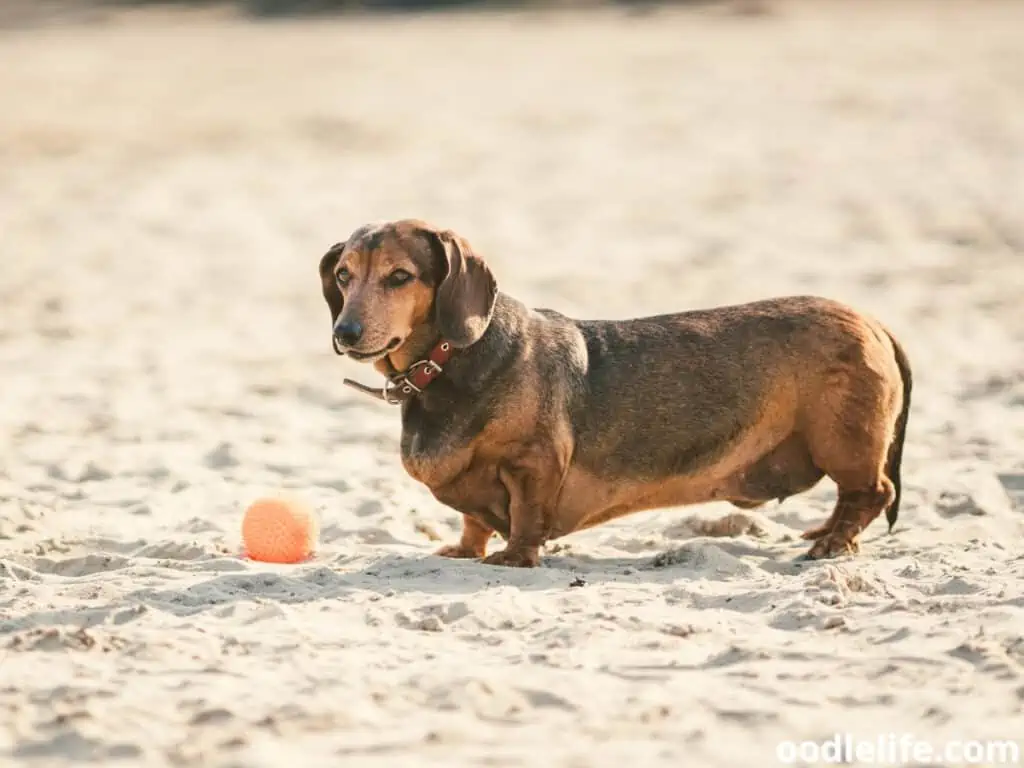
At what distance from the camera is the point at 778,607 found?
21.5 feet

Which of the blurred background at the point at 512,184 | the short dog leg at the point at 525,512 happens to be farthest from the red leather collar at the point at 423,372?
the blurred background at the point at 512,184

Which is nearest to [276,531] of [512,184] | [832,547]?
[832,547]

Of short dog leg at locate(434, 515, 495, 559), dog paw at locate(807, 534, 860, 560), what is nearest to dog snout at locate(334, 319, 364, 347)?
short dog leg at locate(434, 515, 495, 559)

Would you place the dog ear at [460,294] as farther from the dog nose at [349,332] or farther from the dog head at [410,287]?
the dog nose at [349,332]

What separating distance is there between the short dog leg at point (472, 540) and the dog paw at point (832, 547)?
1274 mm

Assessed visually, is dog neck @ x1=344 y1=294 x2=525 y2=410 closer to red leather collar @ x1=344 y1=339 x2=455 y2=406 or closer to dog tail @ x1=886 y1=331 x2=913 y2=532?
red leather collar @ x1=344 y1=339 x2=455 y2=406

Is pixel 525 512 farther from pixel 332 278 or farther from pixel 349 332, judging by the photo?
pixel 332 278

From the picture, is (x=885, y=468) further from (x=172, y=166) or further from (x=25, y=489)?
(x=172, y=166)

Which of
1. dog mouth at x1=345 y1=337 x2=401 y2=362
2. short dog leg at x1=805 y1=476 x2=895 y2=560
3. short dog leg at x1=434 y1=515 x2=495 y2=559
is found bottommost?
short dog leg at x1=434 y1=515 x2=495 y2=559

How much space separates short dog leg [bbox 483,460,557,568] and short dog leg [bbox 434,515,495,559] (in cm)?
25

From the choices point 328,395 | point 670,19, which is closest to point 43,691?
point 328,395

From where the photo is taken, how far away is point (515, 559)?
7.34 metres

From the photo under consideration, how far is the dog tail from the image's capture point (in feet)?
25.9

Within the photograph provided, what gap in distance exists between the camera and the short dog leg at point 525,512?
7336 mm
